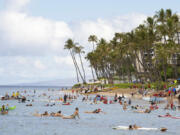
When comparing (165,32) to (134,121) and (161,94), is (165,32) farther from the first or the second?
(134,121)

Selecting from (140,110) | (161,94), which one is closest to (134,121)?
(140,110)

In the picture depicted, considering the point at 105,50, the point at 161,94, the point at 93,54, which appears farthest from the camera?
the point at 93,54

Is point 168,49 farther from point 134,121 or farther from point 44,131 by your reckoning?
point 44,131

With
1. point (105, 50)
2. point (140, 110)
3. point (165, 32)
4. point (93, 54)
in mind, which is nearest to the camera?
point (140, 110)

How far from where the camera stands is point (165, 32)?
78688 millimetres

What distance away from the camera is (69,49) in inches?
4998

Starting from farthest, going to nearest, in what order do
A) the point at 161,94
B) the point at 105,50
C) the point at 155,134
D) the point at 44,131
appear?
the point at 105,50, the point at 161,94, the point at 44,131, the point at 155,134

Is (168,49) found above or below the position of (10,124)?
above

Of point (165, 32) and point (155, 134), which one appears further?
point (165, 32)

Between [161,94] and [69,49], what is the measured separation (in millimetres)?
67080

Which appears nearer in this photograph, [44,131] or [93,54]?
[44,131]

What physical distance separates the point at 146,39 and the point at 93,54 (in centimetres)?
4913

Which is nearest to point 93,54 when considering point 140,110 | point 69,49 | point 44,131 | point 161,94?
point 69,49

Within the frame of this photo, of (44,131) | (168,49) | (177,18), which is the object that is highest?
(177,18)
